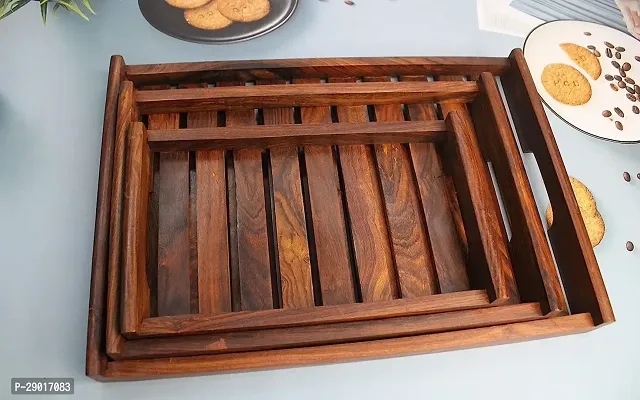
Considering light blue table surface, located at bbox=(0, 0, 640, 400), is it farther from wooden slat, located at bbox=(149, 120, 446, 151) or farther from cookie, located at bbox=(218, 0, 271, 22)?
wooden slat, located at bbox=(149, 120, 446, 151)

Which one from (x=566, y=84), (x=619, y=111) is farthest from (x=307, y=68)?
(x=619, y=111)

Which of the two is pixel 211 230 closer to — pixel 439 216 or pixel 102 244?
pixel 102 244

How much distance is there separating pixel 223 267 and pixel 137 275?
0.13 meters

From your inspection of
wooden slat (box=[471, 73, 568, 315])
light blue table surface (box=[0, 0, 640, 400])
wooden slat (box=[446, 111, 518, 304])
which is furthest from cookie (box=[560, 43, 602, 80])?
wooden slat (box=[446, 111, 518, 304])

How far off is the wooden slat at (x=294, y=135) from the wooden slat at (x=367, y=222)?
4cm

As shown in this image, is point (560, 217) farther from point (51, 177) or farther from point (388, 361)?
point (51, 177)

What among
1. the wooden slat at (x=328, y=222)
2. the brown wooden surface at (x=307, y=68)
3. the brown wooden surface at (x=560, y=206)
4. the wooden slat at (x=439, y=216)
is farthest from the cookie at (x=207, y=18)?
the brown wooden surface at (x=560, y=206)

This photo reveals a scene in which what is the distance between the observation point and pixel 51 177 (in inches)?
37.6

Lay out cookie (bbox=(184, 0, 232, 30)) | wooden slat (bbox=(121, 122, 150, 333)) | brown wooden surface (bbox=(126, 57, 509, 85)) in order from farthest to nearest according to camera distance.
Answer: cookie (bbox=(184, 0, 232, 30)), brown wooden surface (bbox=(126, 57, 509, 85)), wooden slat (bbox=(121, 122, 150, 333))

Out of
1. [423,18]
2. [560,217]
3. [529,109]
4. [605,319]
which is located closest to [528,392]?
[605,319]

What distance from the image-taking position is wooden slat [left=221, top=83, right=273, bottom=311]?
0.87 m

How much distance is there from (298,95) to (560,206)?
0.48 m

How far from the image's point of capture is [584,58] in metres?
1.22

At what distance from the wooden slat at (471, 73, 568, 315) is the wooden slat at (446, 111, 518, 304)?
0.02 metres
